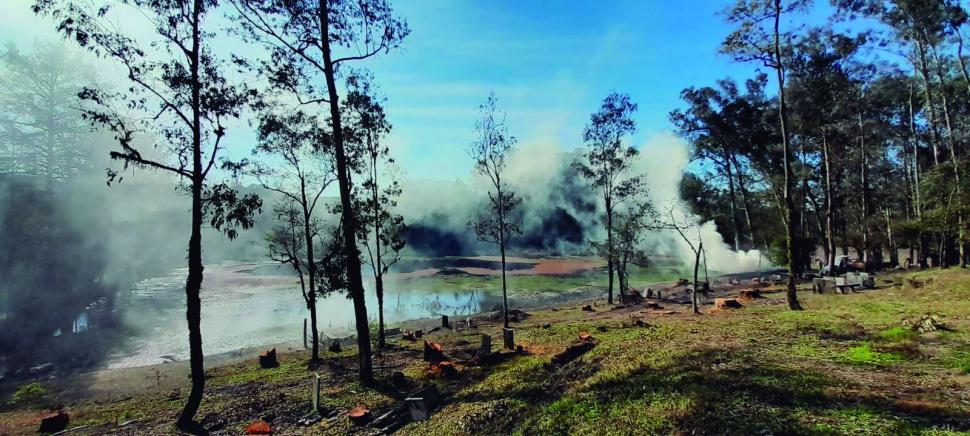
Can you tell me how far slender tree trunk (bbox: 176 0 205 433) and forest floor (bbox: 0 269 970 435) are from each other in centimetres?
71

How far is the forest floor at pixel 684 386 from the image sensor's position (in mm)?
5605

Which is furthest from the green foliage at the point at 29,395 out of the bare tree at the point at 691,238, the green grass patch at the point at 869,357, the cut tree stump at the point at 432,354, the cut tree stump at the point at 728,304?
the cut tree stump at the point at 728,304

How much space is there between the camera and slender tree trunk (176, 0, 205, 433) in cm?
1038


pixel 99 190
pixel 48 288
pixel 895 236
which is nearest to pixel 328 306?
pixel 48 288

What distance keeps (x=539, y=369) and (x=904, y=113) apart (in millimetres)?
34730

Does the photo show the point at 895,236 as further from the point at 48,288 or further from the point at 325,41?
the point at 48,288

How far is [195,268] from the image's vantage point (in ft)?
34.4

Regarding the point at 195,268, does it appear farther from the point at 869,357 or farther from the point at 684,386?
the point at 869,357

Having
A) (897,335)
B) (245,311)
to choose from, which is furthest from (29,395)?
(897,335)

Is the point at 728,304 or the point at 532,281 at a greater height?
the point at 728,304

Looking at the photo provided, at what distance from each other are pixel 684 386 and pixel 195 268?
34.4 ft

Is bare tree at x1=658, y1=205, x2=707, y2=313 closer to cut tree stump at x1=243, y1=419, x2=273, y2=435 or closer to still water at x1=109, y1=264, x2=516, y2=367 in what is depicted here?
cut tree stump at x1=243, y1=419, x2=273, y2=435

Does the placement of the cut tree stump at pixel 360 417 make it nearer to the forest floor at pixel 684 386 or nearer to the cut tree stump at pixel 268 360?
the forest floor at pixel 684 386

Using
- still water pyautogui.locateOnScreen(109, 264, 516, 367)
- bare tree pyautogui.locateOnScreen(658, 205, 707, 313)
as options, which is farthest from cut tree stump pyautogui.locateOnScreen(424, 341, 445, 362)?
still water pyautogui.locateOnScreen(109, 264, 516, 367)
